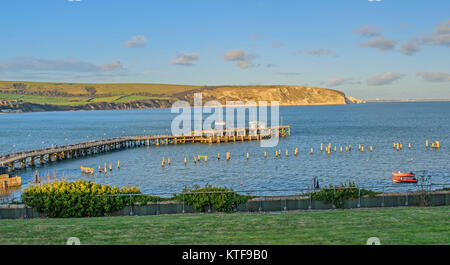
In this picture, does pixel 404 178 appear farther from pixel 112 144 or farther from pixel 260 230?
pixel 112 144

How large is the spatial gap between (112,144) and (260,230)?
79.7 m

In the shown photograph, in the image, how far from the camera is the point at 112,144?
88000 millimetres

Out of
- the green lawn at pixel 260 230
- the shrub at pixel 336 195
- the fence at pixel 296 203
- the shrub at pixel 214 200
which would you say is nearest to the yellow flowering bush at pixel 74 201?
the fence at pixel 296 203

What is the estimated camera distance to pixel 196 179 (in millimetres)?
51156

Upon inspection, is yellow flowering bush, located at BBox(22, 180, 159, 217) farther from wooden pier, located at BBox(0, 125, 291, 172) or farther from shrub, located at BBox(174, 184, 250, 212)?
wooden pier, located at BBox(0, 125, 291, 172)

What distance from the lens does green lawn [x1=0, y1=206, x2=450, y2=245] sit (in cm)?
1116

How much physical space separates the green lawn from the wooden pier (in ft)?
165

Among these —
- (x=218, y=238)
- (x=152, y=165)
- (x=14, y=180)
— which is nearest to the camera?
(x=218, y=238)
